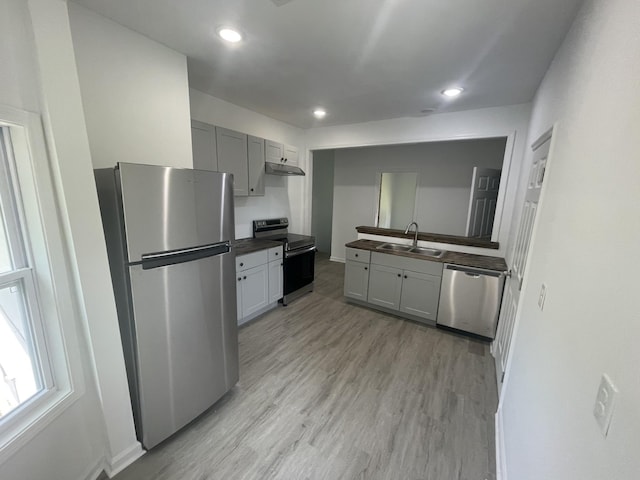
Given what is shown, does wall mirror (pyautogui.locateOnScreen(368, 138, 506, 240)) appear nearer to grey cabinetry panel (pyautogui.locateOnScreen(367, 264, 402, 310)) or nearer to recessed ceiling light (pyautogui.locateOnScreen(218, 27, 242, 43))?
grey cabinetry panel (pyautogui.locateOnScreen(367, 264, 402, 310))

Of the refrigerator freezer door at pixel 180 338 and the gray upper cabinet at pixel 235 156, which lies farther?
the gray upper cabinet at pixel 235 156

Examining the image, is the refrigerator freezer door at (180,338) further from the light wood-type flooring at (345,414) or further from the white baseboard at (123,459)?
the light wood-type flooring at (345,414)

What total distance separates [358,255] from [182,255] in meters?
2.37

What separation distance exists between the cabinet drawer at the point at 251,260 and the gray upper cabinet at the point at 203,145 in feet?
3.35

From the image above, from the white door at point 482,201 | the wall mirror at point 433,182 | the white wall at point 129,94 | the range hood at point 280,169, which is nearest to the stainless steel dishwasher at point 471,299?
the white door at point 482,201

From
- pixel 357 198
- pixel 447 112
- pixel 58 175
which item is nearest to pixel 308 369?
pixel 58 175

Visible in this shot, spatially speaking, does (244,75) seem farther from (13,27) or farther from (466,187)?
(466,187)

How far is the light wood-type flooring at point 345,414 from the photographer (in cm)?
151

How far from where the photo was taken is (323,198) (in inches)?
257

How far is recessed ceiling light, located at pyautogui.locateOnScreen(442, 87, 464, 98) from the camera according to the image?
251 centimetres

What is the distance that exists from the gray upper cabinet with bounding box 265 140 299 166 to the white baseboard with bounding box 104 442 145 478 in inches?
120

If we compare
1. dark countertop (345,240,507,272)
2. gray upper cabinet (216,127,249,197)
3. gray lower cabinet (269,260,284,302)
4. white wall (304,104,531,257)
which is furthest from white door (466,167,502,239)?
gray upper cabinet (216,127,249,197)

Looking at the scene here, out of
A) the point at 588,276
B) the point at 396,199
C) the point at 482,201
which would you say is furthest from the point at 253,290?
the point at 396,199

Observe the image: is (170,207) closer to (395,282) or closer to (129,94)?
(129,94)
